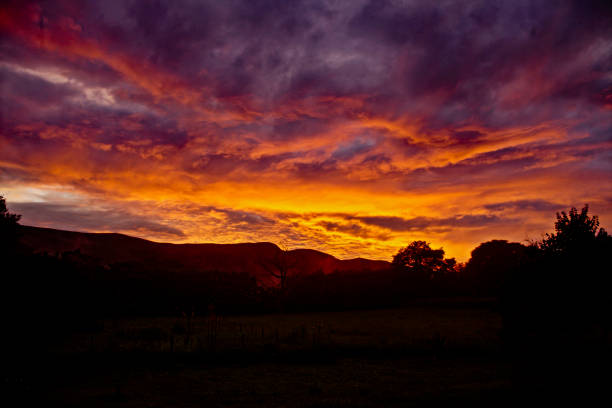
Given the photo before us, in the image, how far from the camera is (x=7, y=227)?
2942 centimetres

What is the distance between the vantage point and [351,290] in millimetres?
48625

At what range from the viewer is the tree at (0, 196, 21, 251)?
1116 inches

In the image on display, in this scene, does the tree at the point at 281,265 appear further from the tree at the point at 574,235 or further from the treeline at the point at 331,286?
the tree at the point at 574,235

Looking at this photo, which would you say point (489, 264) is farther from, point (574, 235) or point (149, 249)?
point (149, 249)

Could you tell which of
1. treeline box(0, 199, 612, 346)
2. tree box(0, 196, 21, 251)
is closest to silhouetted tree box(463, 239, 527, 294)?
treeline box(0, 199, 612, 346)

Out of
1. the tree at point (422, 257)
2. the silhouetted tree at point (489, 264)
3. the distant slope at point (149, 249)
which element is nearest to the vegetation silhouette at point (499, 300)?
the silhouetted tree at point (489, 264)

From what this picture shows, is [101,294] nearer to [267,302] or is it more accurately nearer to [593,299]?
[267,302]

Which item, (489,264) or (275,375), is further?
(489,264)

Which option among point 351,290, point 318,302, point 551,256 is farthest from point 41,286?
point 351,290

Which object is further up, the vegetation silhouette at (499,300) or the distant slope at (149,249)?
the distant slope at (149,249)

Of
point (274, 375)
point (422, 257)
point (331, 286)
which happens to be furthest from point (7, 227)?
point (422, 257)

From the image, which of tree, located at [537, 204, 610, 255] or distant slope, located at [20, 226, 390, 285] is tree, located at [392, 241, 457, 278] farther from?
tree, located at [537, 204, 610, 255]

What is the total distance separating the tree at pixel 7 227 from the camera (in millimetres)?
28345

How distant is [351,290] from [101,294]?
1118 inches
